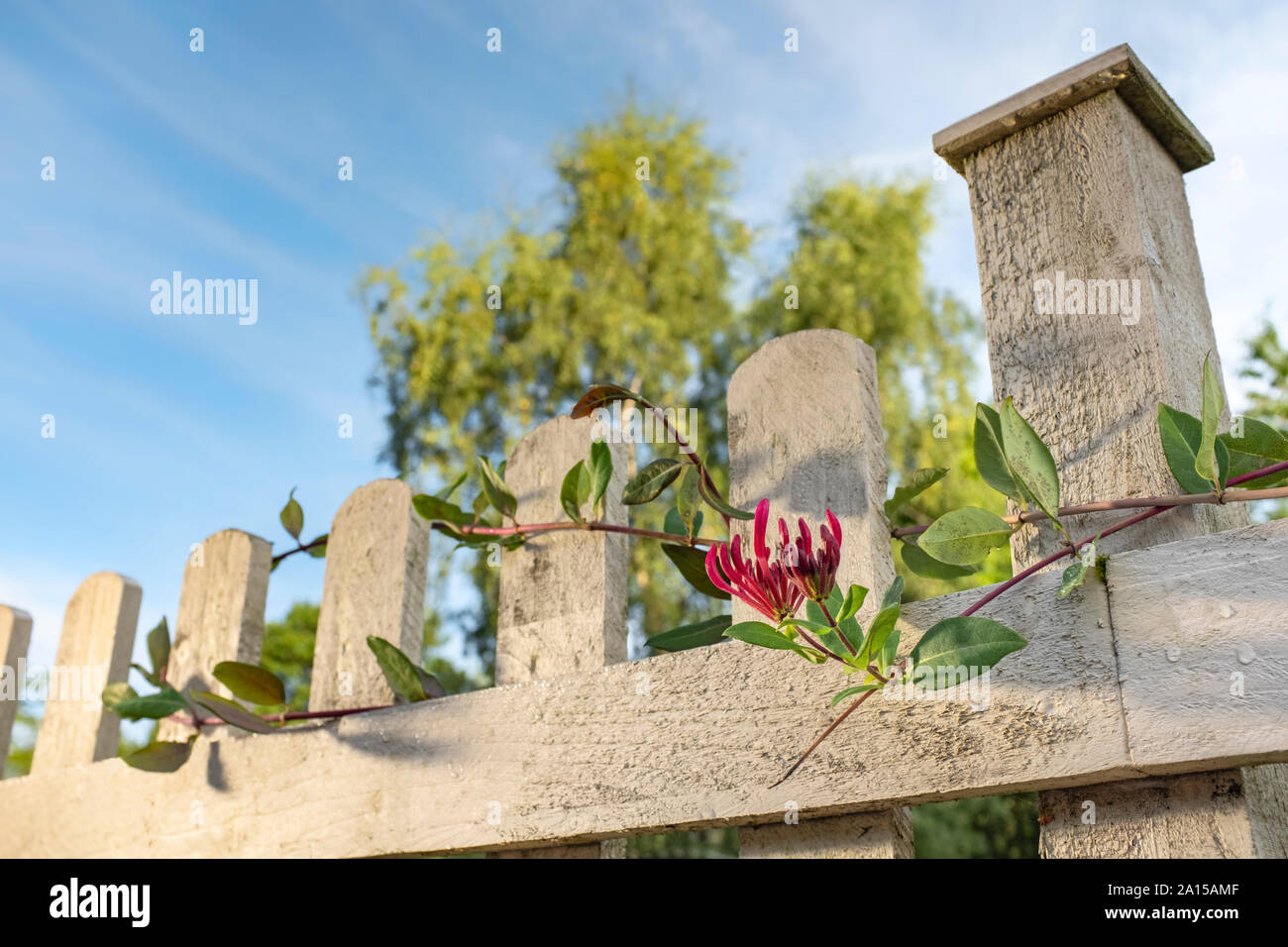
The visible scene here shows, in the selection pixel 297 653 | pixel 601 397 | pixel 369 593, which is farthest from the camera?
pixel 297 653

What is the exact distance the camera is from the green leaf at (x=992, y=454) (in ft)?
2.53

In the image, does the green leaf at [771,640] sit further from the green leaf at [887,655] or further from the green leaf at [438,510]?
the green leaf at [438,510]

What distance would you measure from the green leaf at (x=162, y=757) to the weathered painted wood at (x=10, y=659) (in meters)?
0.59

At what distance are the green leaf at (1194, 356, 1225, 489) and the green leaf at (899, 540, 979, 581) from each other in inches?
7.7

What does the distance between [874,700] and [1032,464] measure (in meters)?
0.23

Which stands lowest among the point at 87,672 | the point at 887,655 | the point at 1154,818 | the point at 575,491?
the point at 1154,818

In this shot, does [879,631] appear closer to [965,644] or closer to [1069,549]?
[965,644]

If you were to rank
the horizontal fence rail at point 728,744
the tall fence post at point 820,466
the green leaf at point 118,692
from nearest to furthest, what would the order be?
the horizontal fence rail at point 728,744 → the tall fence post at point 820,466 → the green leaf at point 118,692

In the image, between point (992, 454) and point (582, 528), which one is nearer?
point (992, 454)

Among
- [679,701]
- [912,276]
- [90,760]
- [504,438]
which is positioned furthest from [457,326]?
[679,701]

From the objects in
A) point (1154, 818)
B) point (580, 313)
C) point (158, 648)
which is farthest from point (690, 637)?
point (580, 313)

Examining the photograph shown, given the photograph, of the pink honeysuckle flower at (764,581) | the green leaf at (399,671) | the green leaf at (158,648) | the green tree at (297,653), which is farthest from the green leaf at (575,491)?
the green tree at (297,653)

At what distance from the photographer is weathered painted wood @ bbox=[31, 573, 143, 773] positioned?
146 cm

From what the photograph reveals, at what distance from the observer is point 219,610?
145 centimetres
